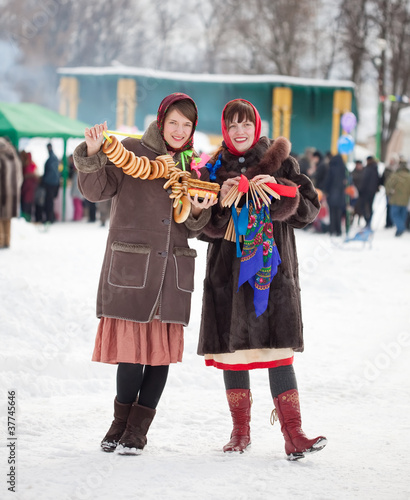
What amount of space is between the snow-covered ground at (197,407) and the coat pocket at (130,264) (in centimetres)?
79

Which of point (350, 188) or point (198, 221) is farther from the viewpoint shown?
point (350, 188)

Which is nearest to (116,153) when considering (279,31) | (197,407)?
(197,407)

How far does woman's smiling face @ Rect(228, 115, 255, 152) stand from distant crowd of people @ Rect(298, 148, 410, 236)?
10598mm

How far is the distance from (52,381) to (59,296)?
1571 mm

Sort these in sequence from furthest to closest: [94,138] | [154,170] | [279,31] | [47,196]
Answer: [279,31]
[47,196]
[154,170]
[94,138]

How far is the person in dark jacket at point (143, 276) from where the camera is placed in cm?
332

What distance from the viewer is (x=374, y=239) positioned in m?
15.0

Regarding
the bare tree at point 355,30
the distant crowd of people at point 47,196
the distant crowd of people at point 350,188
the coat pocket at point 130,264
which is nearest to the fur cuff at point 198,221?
the coat pocket at point 130,264

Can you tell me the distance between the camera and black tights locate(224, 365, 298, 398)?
11.3 ft

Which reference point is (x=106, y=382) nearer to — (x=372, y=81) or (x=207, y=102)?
(x=207, y=102)

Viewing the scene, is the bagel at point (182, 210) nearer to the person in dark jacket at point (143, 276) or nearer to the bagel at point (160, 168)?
the person in dark jacket at point (143, 276)

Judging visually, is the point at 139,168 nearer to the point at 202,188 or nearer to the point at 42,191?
the point at 202,188

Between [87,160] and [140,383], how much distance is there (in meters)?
1.07

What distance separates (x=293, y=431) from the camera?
3361mm
